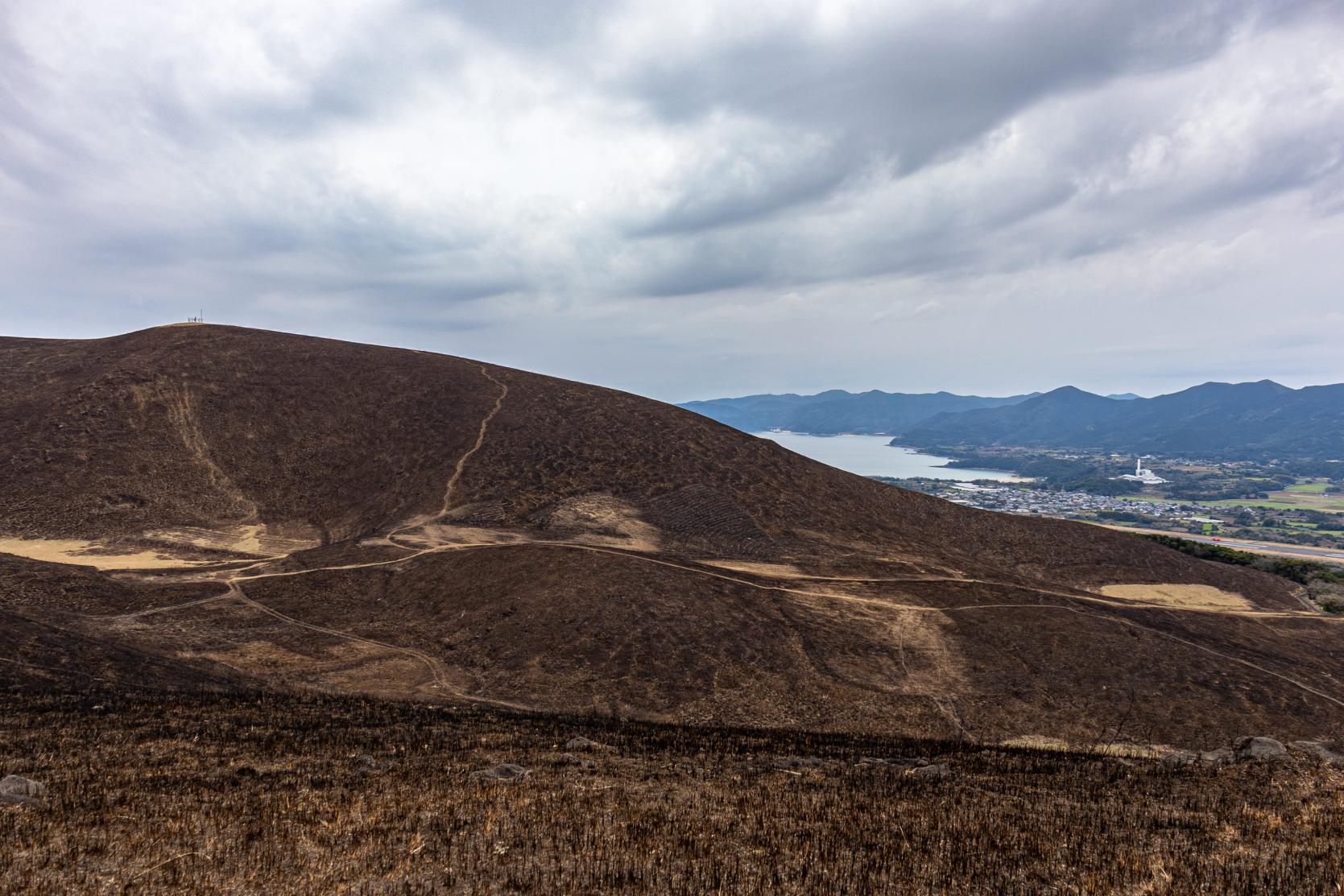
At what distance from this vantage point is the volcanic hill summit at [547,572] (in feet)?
87.1

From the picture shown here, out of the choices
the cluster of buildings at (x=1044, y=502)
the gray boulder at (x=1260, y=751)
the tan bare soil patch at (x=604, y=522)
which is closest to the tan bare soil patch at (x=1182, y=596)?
the gray boulder at (x=1260, y=751)

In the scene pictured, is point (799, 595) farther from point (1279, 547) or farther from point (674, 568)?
point (1279, 547)

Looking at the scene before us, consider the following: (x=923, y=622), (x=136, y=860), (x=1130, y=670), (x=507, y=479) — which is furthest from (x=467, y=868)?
(x=507, y=479)

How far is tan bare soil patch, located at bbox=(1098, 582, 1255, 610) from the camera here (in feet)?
147

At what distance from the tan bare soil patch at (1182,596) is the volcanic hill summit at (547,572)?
1.15ft

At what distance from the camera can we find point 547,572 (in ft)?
118

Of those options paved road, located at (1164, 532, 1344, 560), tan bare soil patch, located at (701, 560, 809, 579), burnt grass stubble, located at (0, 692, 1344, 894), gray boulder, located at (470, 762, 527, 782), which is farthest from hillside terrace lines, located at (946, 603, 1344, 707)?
paved road, located at (1164, 532, 1344, 560)

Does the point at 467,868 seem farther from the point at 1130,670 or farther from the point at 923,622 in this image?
the point at 1130,670

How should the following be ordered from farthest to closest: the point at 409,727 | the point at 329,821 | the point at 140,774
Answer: the point at 409,727
the point at 140,774
the point at 329,821

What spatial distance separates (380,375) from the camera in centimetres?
7188

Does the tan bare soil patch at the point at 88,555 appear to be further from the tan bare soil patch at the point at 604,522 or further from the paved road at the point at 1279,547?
the paved road at the point at 1279,547

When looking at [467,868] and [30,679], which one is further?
[30,679]

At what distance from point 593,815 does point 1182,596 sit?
54036mm

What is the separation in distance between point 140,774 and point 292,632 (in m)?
19.3
